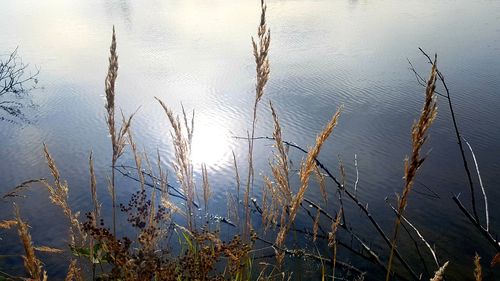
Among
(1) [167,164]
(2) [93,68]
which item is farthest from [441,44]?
(2) [93,68]

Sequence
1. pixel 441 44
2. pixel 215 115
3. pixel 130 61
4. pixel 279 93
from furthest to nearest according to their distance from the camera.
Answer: pixel 130 61
pixel 441 44
pixel 279 93
pixel 215 115

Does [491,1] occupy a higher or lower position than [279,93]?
higher

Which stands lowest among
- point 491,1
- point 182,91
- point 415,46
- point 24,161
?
point 24,161

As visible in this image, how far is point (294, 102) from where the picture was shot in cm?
1373

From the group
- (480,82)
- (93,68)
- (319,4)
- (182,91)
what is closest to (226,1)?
(319,4)

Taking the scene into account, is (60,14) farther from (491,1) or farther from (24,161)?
(491,1)

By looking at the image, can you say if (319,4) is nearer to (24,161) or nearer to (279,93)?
(279,93)

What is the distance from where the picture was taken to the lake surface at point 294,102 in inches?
352

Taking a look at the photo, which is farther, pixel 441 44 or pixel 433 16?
pixel 433 16

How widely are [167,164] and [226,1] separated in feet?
106

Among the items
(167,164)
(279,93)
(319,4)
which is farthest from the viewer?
(319,4)

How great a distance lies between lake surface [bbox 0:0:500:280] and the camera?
8.95 meters

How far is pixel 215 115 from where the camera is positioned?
13.2m

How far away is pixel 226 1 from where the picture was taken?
130 ft
